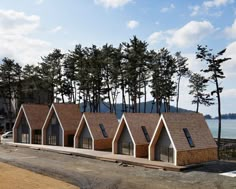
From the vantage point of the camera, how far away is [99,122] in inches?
1620

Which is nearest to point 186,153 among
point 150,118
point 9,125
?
point 150,118

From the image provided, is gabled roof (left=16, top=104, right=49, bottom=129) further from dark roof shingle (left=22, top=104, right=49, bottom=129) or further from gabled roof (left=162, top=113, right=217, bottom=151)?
gabled roof (left=162, top=113, right=217, bottom=151)

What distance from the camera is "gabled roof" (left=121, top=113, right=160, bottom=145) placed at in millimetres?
33188

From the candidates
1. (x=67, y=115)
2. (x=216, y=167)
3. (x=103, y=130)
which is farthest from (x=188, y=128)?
(x=67, y=115)

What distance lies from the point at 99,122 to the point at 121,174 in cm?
1677

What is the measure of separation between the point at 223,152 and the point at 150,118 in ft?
41.9

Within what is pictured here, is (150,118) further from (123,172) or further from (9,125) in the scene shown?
(9,125)

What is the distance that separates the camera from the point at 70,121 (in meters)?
45.8

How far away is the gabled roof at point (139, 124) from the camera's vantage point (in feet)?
109

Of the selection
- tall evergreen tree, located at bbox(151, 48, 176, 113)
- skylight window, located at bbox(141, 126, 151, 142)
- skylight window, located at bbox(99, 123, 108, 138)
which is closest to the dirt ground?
skylight window, located at bbox(141, 126, 151, 142)

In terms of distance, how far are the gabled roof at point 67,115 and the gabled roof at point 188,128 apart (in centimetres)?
1917

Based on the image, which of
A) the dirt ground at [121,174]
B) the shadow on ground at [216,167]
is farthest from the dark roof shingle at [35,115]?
the shadow on ground at [216,167]

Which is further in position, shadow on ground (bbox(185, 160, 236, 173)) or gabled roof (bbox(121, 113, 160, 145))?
gabled roof (bbox(121, 113, 160, 145))

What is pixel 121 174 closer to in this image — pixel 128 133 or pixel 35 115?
pixel 128 133
